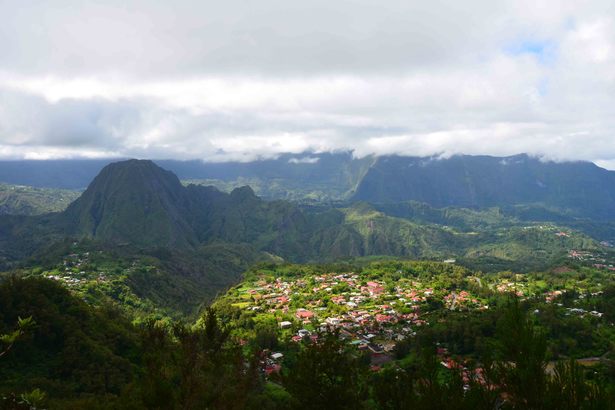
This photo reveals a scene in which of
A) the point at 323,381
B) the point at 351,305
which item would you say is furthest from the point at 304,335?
the point at 323,381

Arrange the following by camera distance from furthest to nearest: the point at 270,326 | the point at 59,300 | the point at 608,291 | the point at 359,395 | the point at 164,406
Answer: the point at 608,291
the point at 270,326
the point at 59,300
the point at 359,395
the point at 164,406

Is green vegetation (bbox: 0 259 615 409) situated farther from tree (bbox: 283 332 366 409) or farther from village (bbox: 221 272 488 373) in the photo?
village (bbox: 221 272 488 373)

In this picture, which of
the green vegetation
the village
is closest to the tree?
the green vegetation

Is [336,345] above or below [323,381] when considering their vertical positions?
above

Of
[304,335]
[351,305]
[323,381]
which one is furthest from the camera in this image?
[351,305]

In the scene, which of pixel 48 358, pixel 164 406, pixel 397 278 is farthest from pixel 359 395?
pixel 397 278

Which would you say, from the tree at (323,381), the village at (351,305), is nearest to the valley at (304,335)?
the tree at (323,381)

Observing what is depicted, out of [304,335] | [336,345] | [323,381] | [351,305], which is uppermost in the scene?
[336,345]

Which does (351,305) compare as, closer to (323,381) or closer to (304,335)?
(304,335)

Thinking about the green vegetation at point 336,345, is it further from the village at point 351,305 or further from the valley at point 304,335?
the village at point 351,305

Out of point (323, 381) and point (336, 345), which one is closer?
point (323, 381)

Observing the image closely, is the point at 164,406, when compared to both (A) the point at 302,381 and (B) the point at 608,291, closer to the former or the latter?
(A) the point at 302,381
